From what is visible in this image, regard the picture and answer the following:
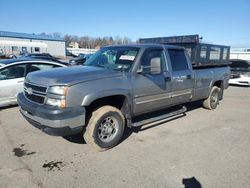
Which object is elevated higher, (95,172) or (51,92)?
(51,92)

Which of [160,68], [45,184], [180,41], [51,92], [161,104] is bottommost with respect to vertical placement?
[45,184]

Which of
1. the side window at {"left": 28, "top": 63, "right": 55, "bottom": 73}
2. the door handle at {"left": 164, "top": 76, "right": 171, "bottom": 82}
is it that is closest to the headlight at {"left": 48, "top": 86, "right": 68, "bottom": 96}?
the door handle at {"left": 164, "top": 76, "right": 171, "bottom": 82}

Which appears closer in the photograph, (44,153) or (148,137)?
(44,153)

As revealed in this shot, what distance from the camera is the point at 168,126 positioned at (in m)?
5.90

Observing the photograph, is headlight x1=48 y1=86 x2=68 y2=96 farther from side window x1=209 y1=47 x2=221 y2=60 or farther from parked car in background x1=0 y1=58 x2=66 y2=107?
side window x1=209 y1=47 x2=221 y2=60

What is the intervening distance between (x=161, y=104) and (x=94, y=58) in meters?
1.86

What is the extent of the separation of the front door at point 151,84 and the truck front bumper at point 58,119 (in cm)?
130

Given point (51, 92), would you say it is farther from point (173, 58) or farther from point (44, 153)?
point (173, 58)

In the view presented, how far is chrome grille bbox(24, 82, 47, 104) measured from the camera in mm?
4101

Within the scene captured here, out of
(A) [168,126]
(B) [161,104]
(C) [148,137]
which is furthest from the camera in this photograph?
(A) [168,126]

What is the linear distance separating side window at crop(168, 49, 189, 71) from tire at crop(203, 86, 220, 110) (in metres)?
1.95

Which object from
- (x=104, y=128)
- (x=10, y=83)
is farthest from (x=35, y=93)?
(x=10, y=83)

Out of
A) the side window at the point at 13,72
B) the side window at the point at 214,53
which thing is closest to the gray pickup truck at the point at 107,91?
the side window at the point at 13,72

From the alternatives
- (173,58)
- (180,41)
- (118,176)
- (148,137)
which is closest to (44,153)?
(118,176)
